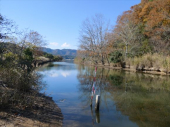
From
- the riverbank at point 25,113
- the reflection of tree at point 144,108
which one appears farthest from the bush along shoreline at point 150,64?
the riverbank at point 25,113

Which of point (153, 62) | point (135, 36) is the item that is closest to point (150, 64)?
point (153, 62)

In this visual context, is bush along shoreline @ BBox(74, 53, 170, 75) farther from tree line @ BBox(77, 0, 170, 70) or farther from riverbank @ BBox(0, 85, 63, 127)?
riverbank @ BBox(0, 85, 63, 127)

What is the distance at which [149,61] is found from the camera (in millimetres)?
20297

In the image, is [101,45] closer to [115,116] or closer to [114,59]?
[114,59]

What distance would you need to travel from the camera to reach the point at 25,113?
4367 millimetres

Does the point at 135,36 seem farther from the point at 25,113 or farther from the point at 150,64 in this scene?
the point at 25,113

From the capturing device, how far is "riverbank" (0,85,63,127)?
3839 millimetres

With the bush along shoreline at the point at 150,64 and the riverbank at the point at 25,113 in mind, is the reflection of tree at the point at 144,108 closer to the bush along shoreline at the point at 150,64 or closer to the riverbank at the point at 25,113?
the riverbank at the point at 25,113

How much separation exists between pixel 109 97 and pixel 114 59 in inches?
827

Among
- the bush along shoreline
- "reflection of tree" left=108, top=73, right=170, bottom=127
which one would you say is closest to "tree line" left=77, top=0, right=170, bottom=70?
the bush along shoreline

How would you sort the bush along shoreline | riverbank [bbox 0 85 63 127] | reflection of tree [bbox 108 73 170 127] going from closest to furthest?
riverbank [bbox 0 85 63 127], reflection of tree [bbox 108 73 170 127], the bush along shoreline

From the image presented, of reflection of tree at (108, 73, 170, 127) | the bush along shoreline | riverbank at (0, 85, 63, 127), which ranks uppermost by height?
the bush along shoreline

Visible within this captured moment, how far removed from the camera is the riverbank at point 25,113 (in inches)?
151

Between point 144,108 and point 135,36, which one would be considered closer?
point 144,108
